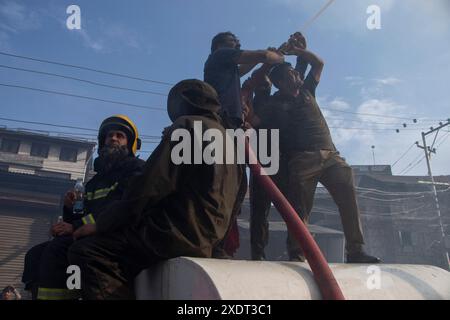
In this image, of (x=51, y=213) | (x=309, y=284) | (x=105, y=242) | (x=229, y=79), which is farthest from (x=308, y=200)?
(x=51, y=213)

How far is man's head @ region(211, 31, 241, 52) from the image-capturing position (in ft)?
13.6

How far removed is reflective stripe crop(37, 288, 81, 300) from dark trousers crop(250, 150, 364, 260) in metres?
2.05

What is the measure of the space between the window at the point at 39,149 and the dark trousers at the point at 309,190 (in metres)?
33.1

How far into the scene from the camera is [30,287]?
3.32 metres

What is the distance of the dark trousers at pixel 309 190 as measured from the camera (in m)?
3.74

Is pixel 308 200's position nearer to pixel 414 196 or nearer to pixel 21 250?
pixel 21 250

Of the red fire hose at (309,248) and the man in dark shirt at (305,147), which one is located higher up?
the man in dark shirt at (305,147)

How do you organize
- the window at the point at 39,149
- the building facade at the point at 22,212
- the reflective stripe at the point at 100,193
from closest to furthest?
the reflective stripe at the point at 100,193
the building facade at the point at 22,212
the window at the point at 39,149

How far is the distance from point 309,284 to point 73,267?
136 centimetres

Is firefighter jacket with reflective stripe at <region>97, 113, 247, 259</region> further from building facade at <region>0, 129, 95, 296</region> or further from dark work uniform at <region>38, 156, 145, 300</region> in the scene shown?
building facade at <region>0, 129, 95, 296</region>

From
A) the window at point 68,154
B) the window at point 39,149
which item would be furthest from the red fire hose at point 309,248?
the window at point 39,149

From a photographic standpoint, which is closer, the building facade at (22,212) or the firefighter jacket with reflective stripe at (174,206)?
the firefighter jacket with reflective stripe at (174,206)
